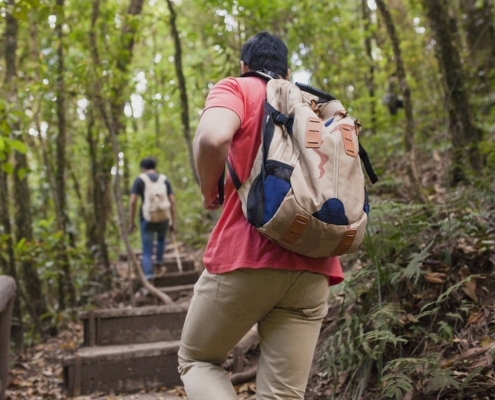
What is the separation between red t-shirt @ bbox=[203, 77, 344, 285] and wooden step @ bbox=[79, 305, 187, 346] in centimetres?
362

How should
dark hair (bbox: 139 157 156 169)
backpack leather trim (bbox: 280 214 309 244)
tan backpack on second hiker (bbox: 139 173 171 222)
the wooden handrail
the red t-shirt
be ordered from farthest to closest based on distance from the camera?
dark hair (bbox: 139 157 156 169) → tan backpack on second hiker (bbox: 139 173 171 222) → the wooden handrail → the red t-shirt → backpack leather trim (bbox: 280 214 309 244)

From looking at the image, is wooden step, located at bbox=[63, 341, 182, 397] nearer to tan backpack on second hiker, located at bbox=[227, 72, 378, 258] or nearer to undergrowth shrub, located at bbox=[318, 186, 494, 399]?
undergrowth shrub, located at bbox=[318, 186, 494, 399]

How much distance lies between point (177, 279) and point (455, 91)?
16.3 feet

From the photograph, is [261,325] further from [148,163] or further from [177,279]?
[177,279]

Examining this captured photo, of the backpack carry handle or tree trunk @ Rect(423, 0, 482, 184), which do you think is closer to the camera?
the backpack carry handle

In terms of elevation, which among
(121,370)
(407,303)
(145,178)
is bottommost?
(121,370)

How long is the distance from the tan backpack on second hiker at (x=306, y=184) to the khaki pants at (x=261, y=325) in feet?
0.69

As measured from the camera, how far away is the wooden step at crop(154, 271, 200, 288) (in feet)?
28.5

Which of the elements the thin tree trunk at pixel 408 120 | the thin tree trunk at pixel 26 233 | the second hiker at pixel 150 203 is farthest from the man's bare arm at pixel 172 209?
the thin tree trunk at pixel 408 120

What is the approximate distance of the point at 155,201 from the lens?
8.22 m

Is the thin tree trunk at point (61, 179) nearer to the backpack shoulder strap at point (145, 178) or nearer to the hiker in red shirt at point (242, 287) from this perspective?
the backpack shoulder strap at point (145, 178)

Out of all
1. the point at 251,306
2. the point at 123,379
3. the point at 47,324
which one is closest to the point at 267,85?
the point at 251,306

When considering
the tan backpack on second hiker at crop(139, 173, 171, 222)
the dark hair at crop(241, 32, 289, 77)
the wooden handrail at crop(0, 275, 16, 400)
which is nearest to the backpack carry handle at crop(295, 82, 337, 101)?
the dark hair at crop(241, 32, 289, 77)

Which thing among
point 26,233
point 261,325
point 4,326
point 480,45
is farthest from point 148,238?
point 480,45
